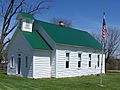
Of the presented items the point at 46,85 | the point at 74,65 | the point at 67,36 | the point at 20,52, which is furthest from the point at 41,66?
the point at 46,85

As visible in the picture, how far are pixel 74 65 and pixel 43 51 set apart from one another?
612cm

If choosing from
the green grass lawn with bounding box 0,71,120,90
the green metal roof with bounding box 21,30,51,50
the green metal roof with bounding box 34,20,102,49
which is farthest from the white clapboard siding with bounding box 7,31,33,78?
the green grass lawn with bounding box 0,71,120,90

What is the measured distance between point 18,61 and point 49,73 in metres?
3.74

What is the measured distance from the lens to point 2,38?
43000 mm

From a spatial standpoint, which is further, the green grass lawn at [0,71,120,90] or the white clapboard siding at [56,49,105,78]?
the white clapboard siding at [56,49,105,78]

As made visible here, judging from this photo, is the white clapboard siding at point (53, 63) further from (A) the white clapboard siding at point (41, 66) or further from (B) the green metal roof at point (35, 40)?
(B) the green metal roof at point (35, 40)

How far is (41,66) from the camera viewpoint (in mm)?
31594

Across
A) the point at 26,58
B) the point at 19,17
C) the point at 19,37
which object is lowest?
the point at 26,58

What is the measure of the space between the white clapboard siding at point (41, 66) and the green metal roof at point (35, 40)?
0.94 metres

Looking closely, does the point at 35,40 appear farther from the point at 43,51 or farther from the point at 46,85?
the point at 46,85

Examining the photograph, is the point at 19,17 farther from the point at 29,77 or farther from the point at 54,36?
the point at 29,77

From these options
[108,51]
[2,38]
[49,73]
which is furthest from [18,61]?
[108,51]

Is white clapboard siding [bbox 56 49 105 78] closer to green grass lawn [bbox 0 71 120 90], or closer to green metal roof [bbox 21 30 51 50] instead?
green metal roof [bbox 21 30 51 50]

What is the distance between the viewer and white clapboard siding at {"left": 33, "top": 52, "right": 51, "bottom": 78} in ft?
101
